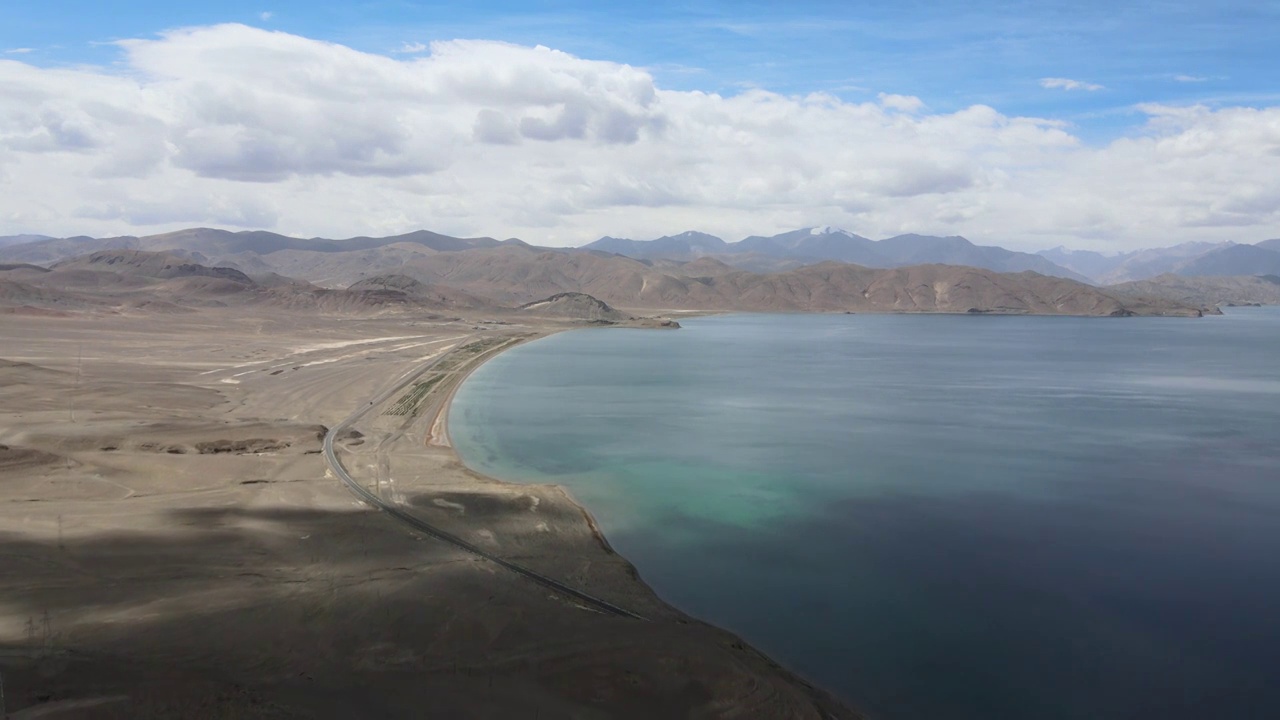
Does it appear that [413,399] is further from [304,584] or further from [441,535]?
[304,584]

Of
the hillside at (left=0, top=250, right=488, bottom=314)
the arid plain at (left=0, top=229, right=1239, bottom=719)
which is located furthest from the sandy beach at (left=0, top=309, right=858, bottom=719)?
the hillside at (left=0, top=250, right=488, bottom=314)

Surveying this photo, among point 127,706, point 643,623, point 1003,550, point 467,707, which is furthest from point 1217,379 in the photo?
point 127,706

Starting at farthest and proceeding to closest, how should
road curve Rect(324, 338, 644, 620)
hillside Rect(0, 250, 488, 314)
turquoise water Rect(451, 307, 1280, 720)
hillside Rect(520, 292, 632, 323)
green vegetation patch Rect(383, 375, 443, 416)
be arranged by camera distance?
1. hillside Rect(520, 292, 632, 323)
2. hillside Rect(0, 250, 488, 314)
3. green vegetation patch Rect(383, 375, 443, 416)
4. road curve Rect(324, 338, 644, 620)
5. turquoise water Rect(451, 307, 1280, 720)

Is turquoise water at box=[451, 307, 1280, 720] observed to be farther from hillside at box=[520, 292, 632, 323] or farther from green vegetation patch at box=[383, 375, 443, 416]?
hillside at box=[520, 292, 632, 323]

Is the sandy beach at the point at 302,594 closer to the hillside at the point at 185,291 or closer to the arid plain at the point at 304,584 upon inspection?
the arid plain at the point at 304,584

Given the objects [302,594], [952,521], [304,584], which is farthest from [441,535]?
[952,521]

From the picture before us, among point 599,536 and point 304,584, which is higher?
point 304,584

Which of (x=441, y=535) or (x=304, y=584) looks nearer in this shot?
(x=304, y=584)
